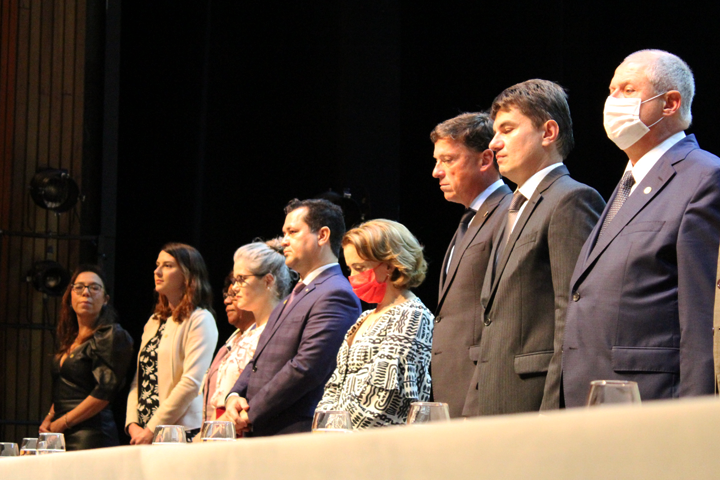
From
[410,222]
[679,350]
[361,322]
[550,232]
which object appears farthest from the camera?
[410,222]

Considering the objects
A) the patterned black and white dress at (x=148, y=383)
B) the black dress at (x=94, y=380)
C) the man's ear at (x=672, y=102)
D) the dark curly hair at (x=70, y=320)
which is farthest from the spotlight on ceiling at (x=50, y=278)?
the man's ear at (x=672, y=102)

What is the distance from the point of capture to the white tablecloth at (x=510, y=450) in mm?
577

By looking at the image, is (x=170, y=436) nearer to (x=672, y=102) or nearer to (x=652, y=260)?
(x=652, y=260)

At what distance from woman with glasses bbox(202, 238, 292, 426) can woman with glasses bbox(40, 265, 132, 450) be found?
31.1 inches

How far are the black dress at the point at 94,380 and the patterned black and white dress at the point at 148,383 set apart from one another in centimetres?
21

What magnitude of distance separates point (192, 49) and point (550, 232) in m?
4.20

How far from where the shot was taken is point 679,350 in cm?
196

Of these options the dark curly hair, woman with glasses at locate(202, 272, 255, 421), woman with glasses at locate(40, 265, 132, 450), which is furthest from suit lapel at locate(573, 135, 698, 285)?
the dark curly hair

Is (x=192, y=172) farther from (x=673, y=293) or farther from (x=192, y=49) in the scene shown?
(x=673, y=293)

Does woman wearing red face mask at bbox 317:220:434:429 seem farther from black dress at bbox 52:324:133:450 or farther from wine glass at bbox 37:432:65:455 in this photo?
black dress at bbox 52:324:133:450

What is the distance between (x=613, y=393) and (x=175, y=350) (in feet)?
11.8

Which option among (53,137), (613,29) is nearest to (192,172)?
(53,137)

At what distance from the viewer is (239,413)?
140 inches

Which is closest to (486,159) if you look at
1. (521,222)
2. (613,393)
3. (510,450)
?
(521,222)
